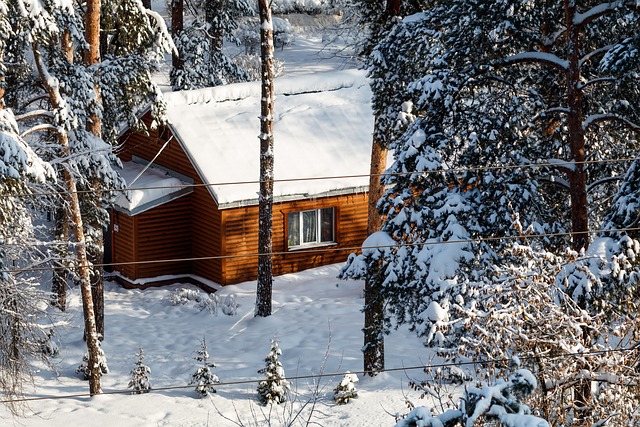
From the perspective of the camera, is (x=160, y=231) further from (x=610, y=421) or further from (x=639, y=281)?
(x=610, y=421)

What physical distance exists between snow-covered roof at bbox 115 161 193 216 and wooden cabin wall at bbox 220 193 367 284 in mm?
1432

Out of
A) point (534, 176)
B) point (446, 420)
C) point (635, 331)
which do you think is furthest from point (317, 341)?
point (446, 420)

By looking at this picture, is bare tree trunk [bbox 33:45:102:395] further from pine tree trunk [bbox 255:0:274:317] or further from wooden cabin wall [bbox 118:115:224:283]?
wooden cabin wall [bbox 118:115:224:283]


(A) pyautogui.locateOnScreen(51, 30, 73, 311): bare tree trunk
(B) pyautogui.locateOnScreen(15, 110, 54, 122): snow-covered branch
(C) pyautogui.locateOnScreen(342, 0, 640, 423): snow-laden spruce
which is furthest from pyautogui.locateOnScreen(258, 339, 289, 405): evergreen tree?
(B) pyautogui.locateOnScreen(15, 110, 54, 122): snow-covered branch

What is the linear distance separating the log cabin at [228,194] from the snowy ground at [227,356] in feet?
2.03

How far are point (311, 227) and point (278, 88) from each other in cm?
421

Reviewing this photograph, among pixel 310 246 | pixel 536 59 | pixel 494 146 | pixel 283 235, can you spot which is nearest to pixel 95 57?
pixel 283 235

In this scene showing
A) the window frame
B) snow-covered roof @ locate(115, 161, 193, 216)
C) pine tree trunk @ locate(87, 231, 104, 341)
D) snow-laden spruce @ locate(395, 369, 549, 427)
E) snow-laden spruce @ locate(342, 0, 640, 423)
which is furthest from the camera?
the window frame

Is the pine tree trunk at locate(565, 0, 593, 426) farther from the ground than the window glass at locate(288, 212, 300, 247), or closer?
farther from the ground

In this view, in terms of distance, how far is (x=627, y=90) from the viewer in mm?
13398

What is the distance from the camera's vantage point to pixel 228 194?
21625 mm

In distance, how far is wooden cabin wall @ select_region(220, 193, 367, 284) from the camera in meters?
22.4

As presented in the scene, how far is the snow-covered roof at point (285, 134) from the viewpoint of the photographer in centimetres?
2214

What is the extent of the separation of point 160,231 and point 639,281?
12633mm
